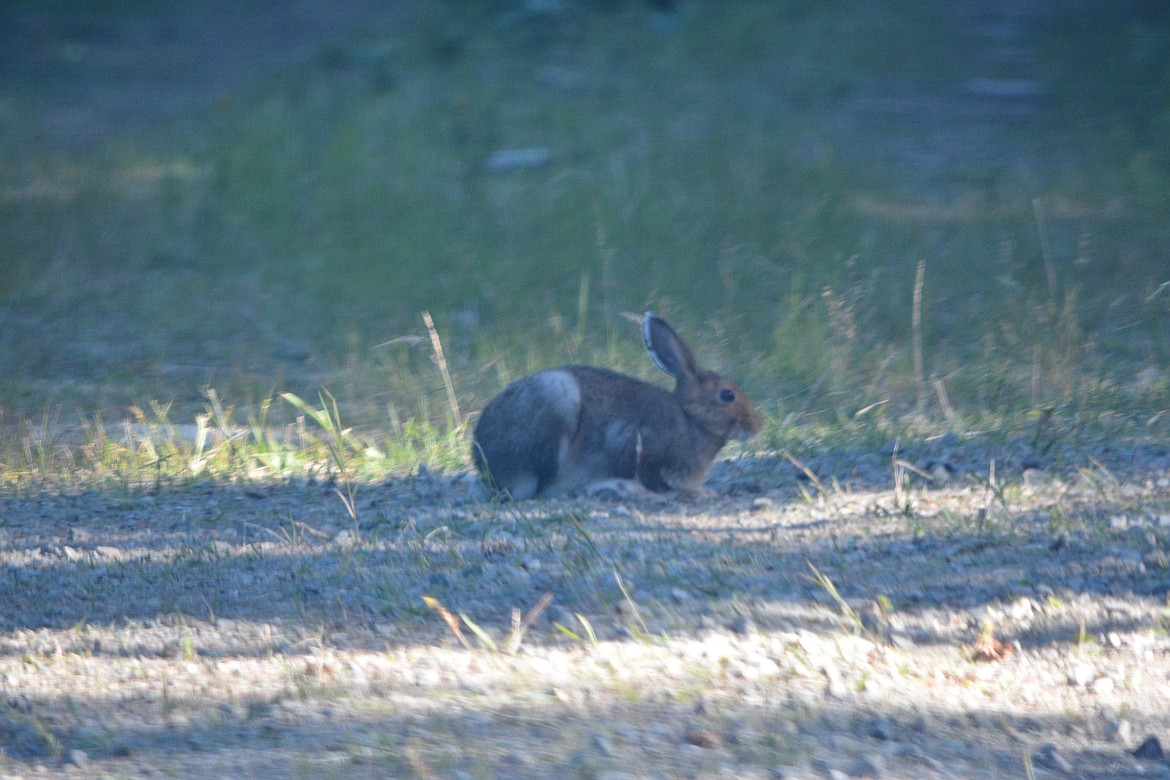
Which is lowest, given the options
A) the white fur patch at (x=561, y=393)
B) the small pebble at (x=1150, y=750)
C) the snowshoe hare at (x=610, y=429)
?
the snowshoe hare at (x=610, y=429)

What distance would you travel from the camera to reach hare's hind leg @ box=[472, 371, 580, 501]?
17.1ft

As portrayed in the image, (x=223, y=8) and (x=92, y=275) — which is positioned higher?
(x=223, y=8)

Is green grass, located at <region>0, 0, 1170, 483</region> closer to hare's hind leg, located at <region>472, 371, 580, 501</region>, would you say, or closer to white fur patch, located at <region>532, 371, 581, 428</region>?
hare's hind leg, located at <region>472, 371, 580, 501</region>

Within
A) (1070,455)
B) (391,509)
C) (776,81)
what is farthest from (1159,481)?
(776,81)

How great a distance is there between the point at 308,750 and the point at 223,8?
15.1m

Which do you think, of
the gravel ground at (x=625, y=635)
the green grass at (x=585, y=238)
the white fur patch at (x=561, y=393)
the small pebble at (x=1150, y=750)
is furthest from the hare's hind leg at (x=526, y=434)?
the small pebble at (x=1150, y=750)

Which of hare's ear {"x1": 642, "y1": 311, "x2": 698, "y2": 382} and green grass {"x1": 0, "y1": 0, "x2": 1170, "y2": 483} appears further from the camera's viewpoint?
green grass {"x1": 0, "y1": 0, "x2": 1170, "y2": 483}

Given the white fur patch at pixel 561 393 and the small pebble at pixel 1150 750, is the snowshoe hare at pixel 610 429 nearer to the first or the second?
the white fur patch at pixel 561 393

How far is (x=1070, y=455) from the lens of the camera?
518 cm

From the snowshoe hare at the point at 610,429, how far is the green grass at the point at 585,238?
0.46 meters

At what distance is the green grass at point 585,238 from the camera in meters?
6.84

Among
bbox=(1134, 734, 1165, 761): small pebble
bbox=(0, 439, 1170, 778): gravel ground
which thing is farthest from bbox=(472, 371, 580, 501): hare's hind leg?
bbox=(1134, 734, 1165, 761): small pebble

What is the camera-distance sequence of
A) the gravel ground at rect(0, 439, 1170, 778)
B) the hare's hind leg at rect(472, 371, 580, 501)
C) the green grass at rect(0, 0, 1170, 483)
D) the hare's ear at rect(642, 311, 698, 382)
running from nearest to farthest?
the gravel ground at rect(0, 439, 1170, 778) → the hare's hind leg at rect(472, 371, 580, 501) → the hare's ear at rect(642, 311, 698, 382) → the green grass at rect(0, 0, 1170, 483)

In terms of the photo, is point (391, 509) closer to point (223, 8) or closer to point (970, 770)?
point (970, 770)
